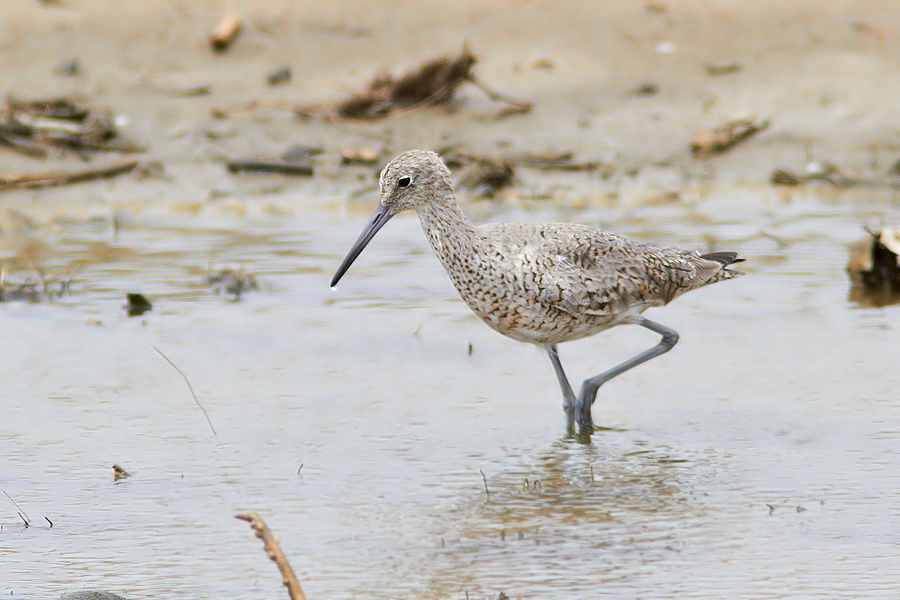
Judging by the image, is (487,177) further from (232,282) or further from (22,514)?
(22,514)

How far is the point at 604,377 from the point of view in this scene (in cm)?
662

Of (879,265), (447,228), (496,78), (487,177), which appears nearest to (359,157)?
(487,177)

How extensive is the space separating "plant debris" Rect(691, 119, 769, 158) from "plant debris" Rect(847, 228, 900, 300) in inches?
127

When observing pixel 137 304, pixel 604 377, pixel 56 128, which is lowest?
pixel 137 304

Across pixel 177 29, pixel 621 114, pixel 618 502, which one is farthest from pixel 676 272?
pixel 177 29

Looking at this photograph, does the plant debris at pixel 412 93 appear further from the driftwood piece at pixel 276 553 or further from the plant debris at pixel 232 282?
the driftwood piece at pixel 276 553

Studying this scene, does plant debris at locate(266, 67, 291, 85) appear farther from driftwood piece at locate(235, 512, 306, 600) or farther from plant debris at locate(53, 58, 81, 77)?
driftwood piece at locate(235, 512, 306, 600)

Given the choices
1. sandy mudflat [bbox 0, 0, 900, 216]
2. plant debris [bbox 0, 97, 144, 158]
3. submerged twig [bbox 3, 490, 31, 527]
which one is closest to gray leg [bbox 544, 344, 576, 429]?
submerged twig [bbox 3, 490, 31, 527]

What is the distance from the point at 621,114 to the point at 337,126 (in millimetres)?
2492

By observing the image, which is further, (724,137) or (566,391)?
(724,137)

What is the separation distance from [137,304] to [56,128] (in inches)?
151

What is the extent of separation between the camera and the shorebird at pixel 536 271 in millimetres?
6305

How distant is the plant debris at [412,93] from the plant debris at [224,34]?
1254 millimetres

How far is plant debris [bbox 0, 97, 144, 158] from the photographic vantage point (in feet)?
38.3
